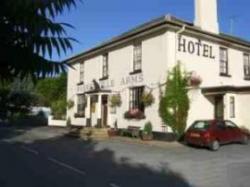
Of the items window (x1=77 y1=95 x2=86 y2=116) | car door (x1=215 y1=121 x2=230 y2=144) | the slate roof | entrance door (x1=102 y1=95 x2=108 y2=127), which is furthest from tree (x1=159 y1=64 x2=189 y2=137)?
window (x1=77 y1=95 x2=86 y2=116)

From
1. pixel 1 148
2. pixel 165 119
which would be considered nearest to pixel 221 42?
pixel 165 119

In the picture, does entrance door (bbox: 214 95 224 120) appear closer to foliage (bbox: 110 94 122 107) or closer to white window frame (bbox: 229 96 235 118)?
white window frame (bbox: 229 96 235 118)

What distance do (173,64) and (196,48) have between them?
94.6 inches

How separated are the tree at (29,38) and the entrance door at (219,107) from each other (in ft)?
78.6

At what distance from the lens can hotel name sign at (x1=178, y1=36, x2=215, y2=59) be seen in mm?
26531

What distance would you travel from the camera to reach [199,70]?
27.4 m

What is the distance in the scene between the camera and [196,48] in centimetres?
2733

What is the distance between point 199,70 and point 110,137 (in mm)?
6811

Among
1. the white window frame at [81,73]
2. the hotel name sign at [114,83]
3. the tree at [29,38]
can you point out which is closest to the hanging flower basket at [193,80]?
the hotel name sign at [114,83]

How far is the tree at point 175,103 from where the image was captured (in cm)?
2517

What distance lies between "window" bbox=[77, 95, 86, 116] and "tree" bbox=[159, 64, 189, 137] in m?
11.3

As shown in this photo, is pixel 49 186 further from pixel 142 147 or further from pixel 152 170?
pixel 142 147

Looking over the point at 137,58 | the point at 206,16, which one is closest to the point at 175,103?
the point at 137,58

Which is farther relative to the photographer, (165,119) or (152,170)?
(165,119)
